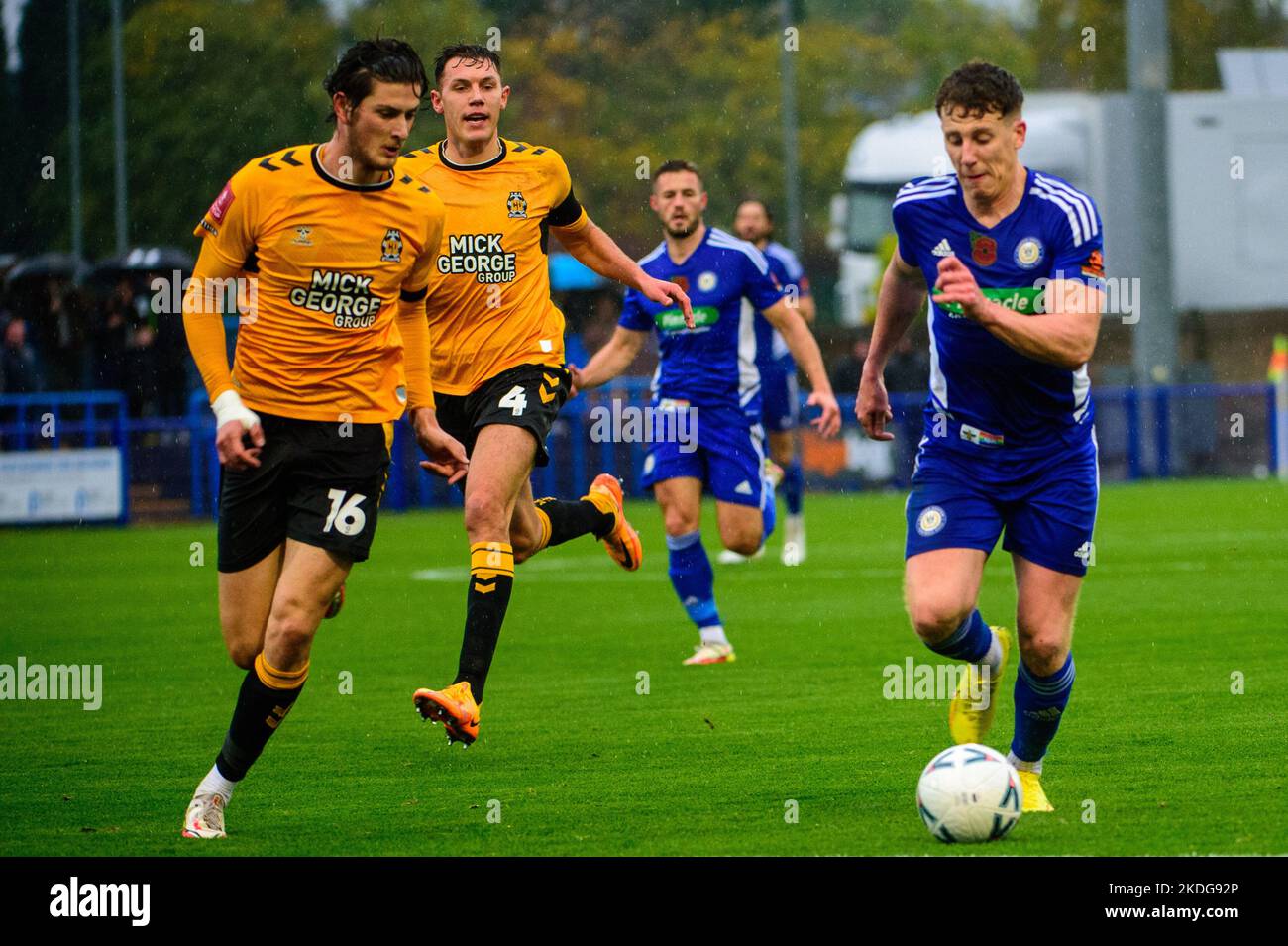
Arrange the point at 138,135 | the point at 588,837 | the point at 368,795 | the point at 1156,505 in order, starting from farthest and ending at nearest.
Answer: the point at 138,135
the point at 1156,505
the point at 368,795
the point at 588,837

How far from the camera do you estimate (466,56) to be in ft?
26.2

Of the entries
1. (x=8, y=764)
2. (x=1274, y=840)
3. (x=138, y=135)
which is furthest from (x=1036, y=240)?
(x=138, y=135)

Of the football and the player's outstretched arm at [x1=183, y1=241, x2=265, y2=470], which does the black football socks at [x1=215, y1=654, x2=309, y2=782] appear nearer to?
the player's outstretched arm at [x1=183, y1=241, x2=265, y2=470]

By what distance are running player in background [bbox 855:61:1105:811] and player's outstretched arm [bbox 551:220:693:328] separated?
5.79 ft

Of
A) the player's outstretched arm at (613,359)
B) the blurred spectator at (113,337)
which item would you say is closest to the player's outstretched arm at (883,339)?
the player's outstretched arm at (613,359)

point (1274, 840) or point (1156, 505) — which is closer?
point (1274, 840)

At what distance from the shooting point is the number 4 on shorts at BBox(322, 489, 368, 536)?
6.40 metres

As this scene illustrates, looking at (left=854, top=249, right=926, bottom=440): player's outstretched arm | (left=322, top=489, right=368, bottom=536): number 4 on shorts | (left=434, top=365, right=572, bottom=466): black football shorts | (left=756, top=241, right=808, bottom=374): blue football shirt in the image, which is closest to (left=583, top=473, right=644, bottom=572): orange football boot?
(left=434, top=365, right=572, bottom=466): black football shorts

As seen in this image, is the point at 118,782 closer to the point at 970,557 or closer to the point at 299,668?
the point at 299,668

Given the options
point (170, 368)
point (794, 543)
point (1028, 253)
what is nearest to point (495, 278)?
point (1028, 253)

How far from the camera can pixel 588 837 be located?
602cm

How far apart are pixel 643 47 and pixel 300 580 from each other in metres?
34.3

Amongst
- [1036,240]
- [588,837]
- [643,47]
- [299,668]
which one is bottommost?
[588,837]

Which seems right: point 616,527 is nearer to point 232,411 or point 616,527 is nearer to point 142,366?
point 232,411
